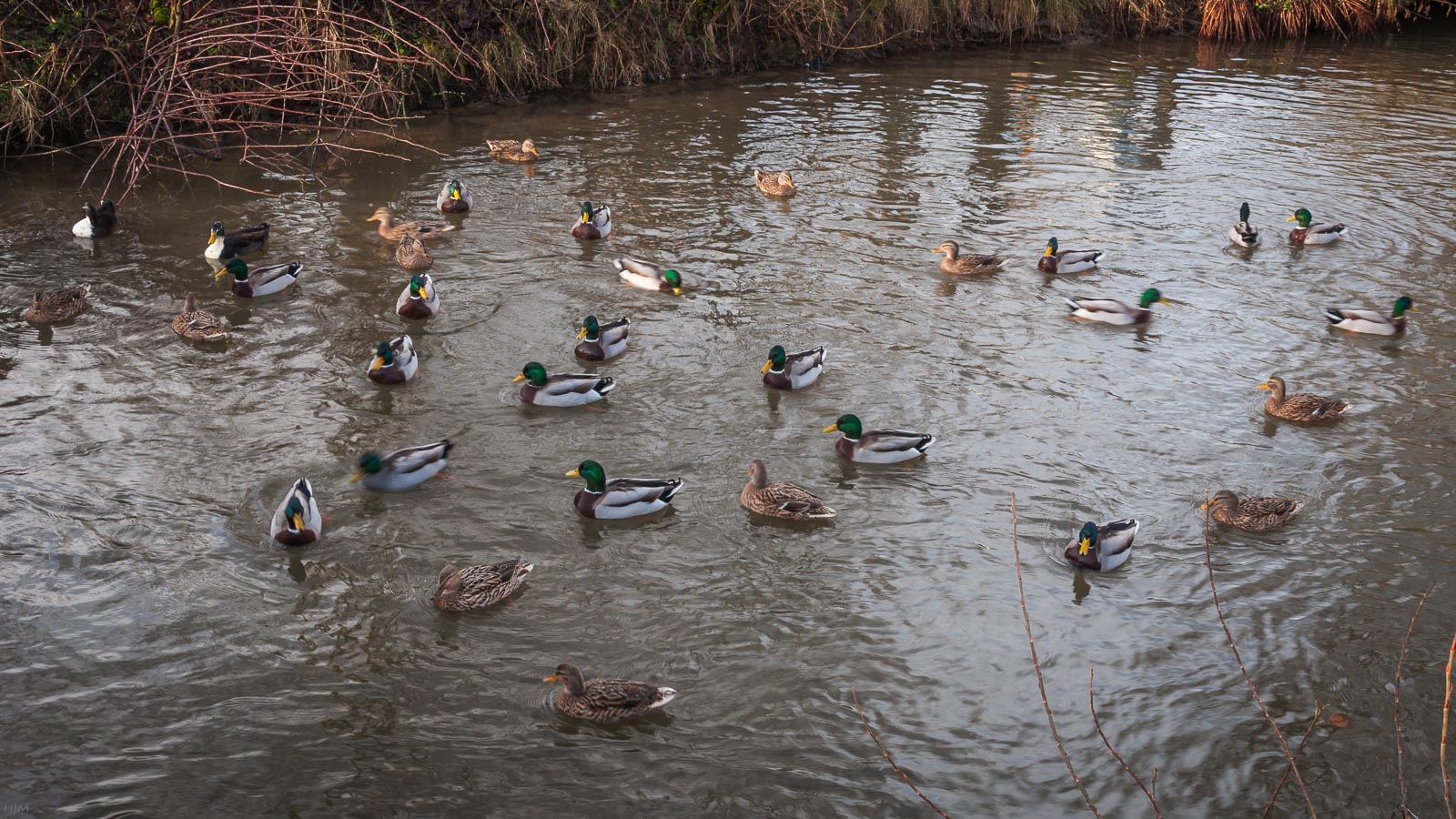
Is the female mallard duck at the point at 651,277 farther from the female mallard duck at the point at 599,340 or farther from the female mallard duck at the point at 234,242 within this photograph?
the female mallard duck at the point at 234,242

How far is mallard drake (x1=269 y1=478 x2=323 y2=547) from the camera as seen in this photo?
820 centimetres

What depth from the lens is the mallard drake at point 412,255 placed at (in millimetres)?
13359

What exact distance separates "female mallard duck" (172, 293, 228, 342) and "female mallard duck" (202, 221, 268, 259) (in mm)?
1917

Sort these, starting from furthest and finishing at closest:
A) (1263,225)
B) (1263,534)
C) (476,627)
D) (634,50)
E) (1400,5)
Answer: (1400,5) < (634,50) < (1263,225) < (1263,534) < (476,627)

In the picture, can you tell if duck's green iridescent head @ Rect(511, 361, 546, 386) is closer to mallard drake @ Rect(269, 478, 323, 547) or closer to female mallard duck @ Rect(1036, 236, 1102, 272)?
mallard drake @ Rect(269, 478, 323, 547)

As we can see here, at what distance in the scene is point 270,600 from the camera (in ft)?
25.7

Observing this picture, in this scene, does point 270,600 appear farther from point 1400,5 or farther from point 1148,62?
point 1400,5

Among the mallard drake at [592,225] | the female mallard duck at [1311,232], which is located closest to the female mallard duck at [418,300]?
the mallard drake at [592,225]

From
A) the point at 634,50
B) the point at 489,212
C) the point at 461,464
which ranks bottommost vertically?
the point at 461,464

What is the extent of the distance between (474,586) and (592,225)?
744 cm

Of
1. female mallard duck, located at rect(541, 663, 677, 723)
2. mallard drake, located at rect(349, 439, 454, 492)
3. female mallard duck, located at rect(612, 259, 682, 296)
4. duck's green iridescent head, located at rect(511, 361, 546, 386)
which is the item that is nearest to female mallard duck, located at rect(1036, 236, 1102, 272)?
female mallard duck, located at rect(612, 259, 682, 296)

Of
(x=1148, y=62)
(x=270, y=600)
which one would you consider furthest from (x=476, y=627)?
(x=1148, y=62)

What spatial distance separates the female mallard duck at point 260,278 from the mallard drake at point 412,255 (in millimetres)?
1176

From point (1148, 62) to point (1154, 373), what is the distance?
51.0 feet
